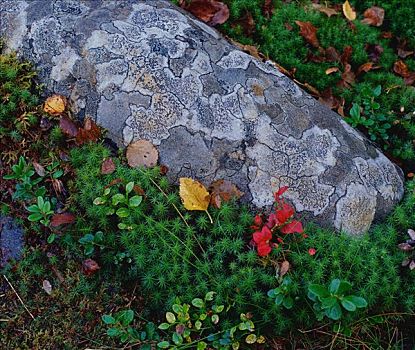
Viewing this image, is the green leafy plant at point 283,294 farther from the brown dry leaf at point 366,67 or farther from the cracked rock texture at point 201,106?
the brown dry leaf at point 366,67

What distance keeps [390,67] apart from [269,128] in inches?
65.2

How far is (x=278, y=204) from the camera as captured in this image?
3102 millimetres

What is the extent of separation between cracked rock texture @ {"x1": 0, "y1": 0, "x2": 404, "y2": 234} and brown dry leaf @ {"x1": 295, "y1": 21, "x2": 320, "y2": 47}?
2.82 feet

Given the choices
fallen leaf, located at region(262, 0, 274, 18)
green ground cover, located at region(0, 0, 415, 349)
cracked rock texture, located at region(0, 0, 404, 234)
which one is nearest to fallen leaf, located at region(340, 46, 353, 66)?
fallen leaf, located at region(262, 0, 274, 18)

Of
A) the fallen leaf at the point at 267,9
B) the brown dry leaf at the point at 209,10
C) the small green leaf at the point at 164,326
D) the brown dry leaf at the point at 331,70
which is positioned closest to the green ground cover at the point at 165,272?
the small green leaf at the point at 164,326

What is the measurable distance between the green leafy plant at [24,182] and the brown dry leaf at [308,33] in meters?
2.38

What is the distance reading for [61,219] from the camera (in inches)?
120

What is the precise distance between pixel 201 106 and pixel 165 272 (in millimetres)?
1030

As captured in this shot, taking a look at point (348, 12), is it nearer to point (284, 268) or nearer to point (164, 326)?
point (284, 268)

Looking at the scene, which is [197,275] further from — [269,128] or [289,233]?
[269,128]

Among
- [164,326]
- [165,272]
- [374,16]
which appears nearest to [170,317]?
[164,326]

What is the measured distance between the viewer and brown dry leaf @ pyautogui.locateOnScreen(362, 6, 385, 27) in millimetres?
4512

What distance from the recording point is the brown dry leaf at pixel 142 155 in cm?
321

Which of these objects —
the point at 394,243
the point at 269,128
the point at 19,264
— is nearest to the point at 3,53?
the point at 19,264
